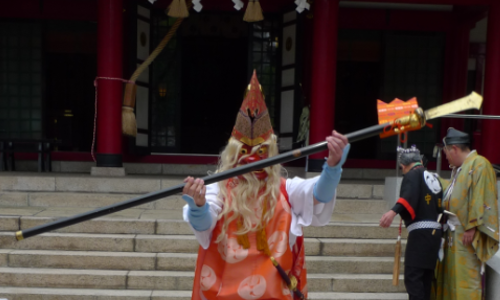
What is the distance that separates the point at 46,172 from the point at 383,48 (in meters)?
6.76

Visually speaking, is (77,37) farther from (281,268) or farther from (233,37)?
(281,268)

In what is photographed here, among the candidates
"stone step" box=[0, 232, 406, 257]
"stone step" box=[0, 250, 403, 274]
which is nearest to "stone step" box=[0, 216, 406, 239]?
"stone step" box=[0, 232, 406, 257]

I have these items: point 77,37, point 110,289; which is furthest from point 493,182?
point 77,37

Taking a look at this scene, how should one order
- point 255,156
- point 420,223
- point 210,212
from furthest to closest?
point 420,223
point 255,156
point 210,212

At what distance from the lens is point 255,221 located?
2445 millimetres

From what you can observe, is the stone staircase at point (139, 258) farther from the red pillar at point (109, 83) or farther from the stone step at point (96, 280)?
the red pillar at point (109, 83)

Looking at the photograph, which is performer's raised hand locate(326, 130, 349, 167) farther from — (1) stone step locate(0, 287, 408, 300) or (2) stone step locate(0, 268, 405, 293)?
(2) stone step locate(0, 268, 405, 293)

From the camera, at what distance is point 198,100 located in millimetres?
12023

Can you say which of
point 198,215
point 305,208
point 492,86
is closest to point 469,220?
point 305,208

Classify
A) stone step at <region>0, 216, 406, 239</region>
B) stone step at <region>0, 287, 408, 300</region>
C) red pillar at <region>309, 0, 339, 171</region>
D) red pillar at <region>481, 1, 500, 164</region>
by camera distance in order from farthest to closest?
red pillar at <region>481, 1, 500, 164</region>
red pillar at <region>309, 0, 339, 171</region>
stone step at <region>0, 216, 406, 239</region>
stone step at <region>0, 287, 408, 300</region>

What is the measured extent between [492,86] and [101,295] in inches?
269

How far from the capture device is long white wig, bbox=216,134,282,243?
2443mm

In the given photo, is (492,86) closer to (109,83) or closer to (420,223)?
(420,223)

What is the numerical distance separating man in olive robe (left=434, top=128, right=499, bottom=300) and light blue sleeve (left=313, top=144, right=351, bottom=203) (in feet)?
7.99
